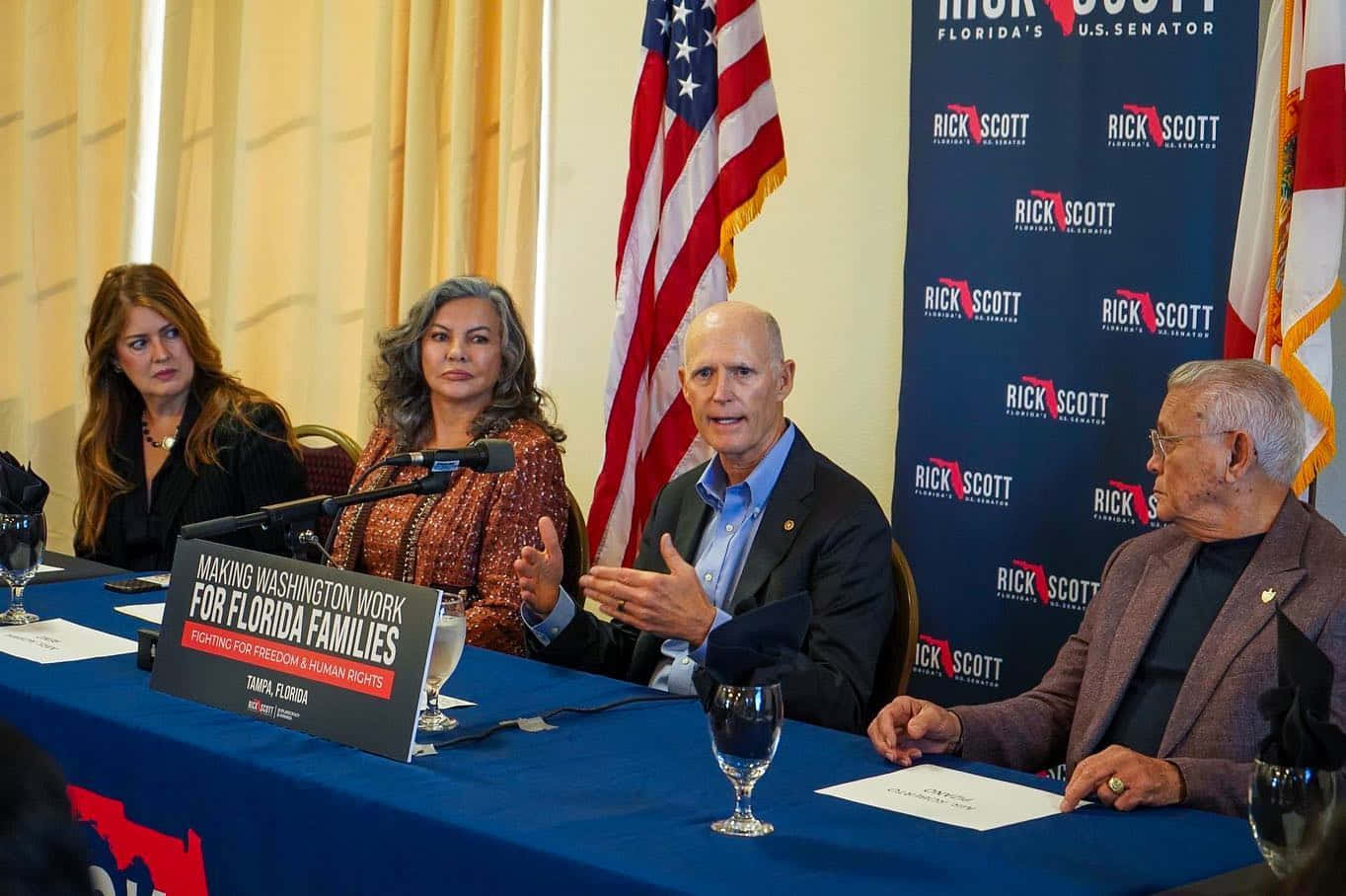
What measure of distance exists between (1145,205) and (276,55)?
10.3 feet

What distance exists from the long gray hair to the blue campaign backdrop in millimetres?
905

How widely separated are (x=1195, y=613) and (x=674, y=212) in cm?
194

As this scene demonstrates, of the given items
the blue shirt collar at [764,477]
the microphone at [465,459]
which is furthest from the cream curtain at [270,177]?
the microphone at [465,459]

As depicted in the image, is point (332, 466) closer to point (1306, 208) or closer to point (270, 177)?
point (270, 177)

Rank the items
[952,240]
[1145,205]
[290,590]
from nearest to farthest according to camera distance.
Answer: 1. [290,590]
2. [1145,205]
3. [952,240]

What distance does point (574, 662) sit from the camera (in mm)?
2738

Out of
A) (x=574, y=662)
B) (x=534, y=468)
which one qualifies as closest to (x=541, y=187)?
(x=534, y=468)

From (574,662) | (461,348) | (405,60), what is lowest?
(574,662)

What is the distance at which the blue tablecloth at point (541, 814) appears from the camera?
1.66m

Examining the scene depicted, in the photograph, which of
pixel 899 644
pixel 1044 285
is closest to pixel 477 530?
pixel 899 644

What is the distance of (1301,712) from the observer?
1553 mm

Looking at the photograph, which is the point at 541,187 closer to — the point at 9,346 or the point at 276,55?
the point at 276,55

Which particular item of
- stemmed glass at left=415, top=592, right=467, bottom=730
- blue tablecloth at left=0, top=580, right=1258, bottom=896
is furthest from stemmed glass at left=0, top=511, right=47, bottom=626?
stemmed glass at left=415, top=592, right=467, bottom=730

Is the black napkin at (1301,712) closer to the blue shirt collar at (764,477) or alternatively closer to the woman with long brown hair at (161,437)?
the blue shirt collar at (764,477)
